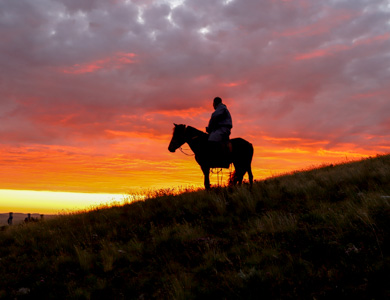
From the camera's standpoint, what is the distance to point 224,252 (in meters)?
6.00

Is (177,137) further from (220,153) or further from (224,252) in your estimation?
(224,252)

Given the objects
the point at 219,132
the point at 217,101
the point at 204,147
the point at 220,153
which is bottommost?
the point at 220,153

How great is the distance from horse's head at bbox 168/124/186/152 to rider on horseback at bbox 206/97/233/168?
1162 millimetres

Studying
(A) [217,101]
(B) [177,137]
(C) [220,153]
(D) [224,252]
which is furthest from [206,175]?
(D) [224,252]

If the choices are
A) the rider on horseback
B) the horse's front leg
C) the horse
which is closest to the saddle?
the rider on horseback

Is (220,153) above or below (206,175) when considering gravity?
above

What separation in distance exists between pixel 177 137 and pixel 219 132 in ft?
6.52

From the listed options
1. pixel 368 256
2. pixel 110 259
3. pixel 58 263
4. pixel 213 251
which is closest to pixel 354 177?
pixel 368 256

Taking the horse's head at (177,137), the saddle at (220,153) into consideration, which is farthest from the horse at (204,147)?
the saddle at (220,153)

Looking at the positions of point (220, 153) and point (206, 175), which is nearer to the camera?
point (206, 175)

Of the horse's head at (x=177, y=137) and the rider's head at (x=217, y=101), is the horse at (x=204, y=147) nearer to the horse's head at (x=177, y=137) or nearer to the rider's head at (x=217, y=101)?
the horse's head at (x=177, y=137)

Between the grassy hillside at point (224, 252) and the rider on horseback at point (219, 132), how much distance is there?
2.71 metres

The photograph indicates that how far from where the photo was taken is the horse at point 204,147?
12.7 meters

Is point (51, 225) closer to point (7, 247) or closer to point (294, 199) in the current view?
point (7, 247)
